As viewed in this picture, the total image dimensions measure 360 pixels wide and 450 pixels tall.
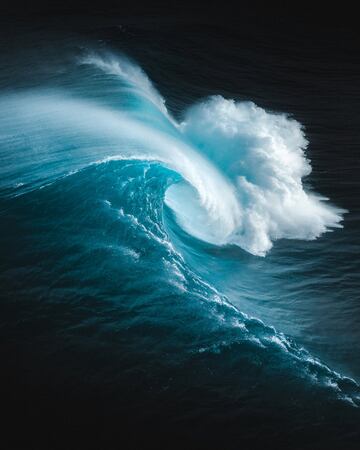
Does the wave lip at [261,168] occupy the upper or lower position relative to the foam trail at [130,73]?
lower

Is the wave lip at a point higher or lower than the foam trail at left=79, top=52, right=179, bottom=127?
lower

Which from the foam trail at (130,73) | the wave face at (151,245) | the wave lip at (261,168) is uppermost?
the foam trail at (130,73)

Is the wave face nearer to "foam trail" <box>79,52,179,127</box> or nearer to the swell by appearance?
the swell

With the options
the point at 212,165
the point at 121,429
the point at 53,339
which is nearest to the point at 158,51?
the point at 212,165

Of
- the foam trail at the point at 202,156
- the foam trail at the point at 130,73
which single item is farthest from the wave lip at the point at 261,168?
the foam trail at the point at 130,73

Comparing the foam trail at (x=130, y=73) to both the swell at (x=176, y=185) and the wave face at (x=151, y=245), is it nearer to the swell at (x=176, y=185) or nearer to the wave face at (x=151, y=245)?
the swell at (x=176, y=185)

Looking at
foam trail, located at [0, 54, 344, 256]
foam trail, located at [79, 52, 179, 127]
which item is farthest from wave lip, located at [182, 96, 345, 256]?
foam trail, located at [79, 52, 179, 127]
